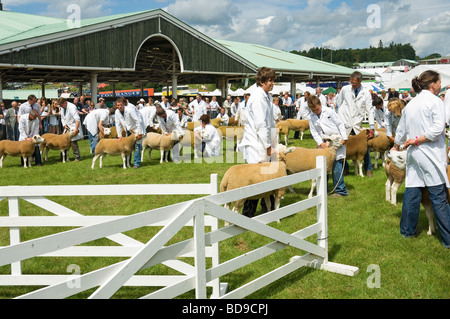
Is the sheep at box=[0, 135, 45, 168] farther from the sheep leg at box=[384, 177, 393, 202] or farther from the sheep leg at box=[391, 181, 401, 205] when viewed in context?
the sheep leg at box=[391, 181, 401, 205]

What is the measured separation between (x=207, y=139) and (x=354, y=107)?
19.0 ft

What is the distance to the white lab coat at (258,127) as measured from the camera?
5.99 meters

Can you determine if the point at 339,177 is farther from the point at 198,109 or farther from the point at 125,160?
the point at 198,109

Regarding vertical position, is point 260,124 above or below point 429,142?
above

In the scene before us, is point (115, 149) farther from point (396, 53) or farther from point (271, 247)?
point (396, 53)

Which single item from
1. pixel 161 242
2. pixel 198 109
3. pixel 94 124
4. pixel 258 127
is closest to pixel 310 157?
pixel 258 127

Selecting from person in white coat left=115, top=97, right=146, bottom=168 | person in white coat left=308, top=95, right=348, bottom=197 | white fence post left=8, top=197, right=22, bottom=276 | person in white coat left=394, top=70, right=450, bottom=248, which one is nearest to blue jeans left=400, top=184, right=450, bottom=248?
person in white coat left=394, top=70, right=450, bottom=248

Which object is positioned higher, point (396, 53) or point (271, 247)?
point (396, 53)

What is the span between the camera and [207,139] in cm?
1415

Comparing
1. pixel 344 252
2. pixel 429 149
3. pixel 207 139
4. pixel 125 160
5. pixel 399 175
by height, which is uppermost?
pixel 429 149

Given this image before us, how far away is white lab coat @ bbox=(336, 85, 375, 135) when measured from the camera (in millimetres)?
9545
